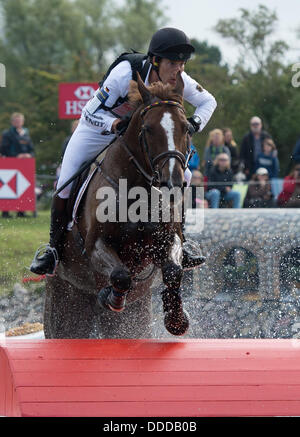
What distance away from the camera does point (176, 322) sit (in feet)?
14.6

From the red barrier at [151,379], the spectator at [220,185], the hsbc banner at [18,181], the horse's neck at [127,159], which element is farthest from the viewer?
the hsbc banner at [18,181]

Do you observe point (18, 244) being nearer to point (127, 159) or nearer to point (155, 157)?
point (127, 159)

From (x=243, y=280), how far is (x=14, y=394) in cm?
536

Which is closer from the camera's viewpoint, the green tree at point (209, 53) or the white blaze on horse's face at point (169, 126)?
the white blaze on horse's face at point (169, 126)

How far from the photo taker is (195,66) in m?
17.6

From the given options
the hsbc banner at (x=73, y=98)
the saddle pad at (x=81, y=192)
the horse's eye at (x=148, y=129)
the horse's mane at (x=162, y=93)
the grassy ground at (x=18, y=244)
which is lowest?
the grassy ground at (x=18, y=244)

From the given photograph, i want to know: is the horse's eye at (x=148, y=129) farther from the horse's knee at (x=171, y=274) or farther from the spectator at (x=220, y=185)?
the spectator at (x=220, y=185)

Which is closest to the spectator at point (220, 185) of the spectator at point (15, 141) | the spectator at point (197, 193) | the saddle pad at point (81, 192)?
the spectator at point (197, 193)

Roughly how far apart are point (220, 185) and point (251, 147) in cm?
74

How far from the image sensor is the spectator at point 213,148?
370 inches

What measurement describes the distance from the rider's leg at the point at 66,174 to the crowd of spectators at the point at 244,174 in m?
4.23

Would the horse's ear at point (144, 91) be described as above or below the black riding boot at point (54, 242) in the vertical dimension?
above

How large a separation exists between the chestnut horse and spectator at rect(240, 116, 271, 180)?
5.15 metres
